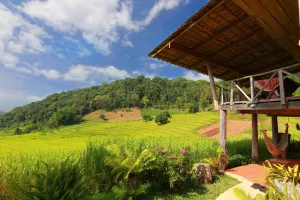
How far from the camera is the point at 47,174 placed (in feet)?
12.0

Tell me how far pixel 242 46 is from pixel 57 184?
19.7 feet

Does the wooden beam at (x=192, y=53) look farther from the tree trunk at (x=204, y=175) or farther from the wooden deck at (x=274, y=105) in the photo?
the tree trunk at (x=204, y=175)

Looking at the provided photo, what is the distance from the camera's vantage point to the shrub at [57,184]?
3473mm

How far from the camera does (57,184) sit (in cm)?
369

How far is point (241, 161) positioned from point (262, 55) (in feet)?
12.9

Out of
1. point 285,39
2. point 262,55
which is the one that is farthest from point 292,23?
point 262,55

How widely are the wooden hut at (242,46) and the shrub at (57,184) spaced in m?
3.99

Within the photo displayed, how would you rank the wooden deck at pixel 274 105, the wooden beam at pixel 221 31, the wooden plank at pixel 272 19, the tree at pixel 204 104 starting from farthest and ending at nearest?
1. the tree at pixel 204 104
2. the wooden beam at pixel 221 31
3. the wooden deck at pixel 274 105
4. the wooden plank at pixel 272 19

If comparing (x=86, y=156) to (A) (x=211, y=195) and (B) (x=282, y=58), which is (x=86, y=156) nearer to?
(A) (x=211, y=195)

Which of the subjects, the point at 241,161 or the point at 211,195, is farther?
the point at 241,161

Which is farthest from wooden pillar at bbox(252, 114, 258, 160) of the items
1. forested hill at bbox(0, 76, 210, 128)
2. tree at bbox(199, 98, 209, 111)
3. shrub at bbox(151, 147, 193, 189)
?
forested hill at bbox(0, 76, 210, 128)

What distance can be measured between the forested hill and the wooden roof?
197ft

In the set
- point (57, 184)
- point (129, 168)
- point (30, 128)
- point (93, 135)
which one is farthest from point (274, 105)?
point (30, 128)

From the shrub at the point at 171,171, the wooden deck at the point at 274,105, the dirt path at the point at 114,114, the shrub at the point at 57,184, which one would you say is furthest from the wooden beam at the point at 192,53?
the dirt path at the point at 114,114
